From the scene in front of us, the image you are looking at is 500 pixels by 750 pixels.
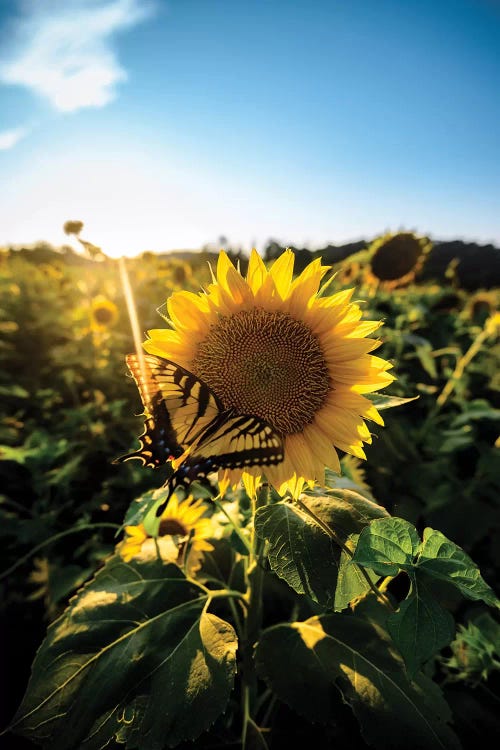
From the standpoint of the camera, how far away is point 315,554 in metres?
1.11

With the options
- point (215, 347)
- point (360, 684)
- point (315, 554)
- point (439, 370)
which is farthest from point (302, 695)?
point (439, 370)

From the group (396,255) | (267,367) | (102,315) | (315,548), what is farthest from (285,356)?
(102,315)

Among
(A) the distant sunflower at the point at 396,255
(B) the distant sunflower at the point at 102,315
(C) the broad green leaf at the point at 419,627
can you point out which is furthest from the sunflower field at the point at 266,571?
(B) the distant sunflower at the point at 102,315

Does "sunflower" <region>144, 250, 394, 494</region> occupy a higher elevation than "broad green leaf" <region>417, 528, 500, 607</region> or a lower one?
higher

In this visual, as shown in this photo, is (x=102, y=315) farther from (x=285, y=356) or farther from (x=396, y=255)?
(x=285, y=356)

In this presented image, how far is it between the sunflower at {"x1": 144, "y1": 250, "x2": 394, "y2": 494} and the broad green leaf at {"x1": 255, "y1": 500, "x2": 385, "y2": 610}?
139mm

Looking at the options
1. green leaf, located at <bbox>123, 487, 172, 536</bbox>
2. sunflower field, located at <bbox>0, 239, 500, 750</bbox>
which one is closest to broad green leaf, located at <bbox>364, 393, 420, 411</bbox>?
sunflower field, located at <bbox>0, 239, 500, 750</bbox>

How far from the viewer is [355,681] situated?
1321 millimetres

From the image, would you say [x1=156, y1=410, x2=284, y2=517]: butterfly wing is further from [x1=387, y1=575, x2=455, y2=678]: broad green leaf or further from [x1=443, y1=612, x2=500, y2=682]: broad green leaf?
[x1=443, y1=612, x2=500, y2=682]: broad green leaf

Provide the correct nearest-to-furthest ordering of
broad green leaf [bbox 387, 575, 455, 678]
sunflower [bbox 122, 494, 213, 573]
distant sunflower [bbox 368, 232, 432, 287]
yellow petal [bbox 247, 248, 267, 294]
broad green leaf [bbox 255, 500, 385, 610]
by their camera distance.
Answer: broad green leaf [bbox 387, 575, 455, 678] → broad green leaf [bbox 255, 500, 385, 610] → yellow petal [bbox 247, 248, 267, 294] → sunflower [bbox 122, 494, 213, 573] → distant sunflower [bbox 368, 232, 432, 287]

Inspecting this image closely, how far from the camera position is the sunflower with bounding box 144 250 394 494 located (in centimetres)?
136

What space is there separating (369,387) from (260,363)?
→ 37cm

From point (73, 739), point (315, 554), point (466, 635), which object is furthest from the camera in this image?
point (466, 635)

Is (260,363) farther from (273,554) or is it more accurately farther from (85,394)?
(85,394)
